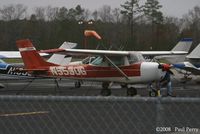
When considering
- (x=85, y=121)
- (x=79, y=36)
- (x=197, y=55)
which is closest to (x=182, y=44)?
(x=197, y=55)

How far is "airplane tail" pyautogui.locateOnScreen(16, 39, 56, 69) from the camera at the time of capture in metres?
23.8

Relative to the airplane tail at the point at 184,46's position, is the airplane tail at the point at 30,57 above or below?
above

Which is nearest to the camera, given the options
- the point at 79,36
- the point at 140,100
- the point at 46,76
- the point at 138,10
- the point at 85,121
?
the point at 140,100

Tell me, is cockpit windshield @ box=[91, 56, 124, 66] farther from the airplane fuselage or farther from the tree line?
the tree line

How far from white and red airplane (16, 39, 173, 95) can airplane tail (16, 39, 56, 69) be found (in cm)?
27

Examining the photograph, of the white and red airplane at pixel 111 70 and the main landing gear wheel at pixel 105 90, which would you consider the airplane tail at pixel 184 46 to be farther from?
the main landing gear wheel at pixel 105 90

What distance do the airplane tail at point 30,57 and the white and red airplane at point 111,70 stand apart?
0.89 ft

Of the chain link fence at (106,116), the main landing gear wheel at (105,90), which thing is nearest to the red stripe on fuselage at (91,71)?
the main landing gear wheel at (105,90)

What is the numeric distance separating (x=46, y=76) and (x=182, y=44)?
17701 mm

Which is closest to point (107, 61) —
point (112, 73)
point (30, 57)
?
point (112, 73)

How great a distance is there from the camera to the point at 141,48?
8969 cm

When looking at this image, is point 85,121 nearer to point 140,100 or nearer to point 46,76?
point 140,100

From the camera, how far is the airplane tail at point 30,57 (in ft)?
78.2

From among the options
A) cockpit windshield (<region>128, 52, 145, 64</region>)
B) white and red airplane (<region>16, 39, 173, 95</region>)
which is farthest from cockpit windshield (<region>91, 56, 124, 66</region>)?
cockpit windshield (<region>128, 52, 145, 64</region>)
